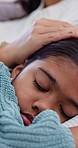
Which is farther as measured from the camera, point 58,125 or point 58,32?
point 58,32

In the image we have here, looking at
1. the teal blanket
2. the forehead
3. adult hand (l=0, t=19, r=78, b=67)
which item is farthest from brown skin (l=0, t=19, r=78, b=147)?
the teal blanket

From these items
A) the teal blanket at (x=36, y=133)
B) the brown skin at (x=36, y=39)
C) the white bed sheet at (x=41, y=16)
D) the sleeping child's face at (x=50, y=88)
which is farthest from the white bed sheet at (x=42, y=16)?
the teal blanket at (x=36, y=133)

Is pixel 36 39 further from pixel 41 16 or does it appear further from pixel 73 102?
pixel 41 16

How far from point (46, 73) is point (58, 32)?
0.19 m

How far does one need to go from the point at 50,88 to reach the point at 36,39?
248 mm

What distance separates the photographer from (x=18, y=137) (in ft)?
2.33

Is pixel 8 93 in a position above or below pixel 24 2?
above

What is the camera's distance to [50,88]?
92 cm

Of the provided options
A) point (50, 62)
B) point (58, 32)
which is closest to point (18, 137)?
point (50, 62)

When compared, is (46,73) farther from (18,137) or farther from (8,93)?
(18,137)

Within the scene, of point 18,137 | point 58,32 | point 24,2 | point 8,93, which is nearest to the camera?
point 18,137

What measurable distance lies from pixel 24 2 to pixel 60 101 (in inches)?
44.2

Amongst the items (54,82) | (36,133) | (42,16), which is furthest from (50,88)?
(42,16)

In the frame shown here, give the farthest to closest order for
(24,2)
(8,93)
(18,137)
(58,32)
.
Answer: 1. (24,2)
2. (58,32)
3. (8,93)
4. (18,137)
